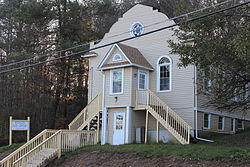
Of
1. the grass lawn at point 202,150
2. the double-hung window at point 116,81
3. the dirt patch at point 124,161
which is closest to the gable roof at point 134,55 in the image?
the double-hung window at point 116,81

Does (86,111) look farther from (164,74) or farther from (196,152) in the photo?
(196,152)

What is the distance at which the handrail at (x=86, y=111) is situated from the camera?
2192cm

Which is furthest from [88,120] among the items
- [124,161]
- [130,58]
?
[124,161]

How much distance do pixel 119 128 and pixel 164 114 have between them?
9.90 feet

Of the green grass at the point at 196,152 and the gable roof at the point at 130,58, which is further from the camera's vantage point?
the gable roof at the point at 130,58

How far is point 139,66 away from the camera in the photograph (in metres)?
20.8

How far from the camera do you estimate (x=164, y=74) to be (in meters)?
21.4

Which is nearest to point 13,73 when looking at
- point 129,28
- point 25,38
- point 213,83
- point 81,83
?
point 25,38

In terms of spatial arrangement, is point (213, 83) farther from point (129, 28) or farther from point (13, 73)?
point (13, 73)

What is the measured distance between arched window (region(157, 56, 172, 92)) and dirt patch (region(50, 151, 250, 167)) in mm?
6129

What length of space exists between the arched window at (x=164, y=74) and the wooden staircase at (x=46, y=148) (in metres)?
4.96

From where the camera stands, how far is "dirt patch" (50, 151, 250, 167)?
12.9 m

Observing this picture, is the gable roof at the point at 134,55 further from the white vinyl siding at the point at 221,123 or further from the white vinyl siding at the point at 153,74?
the white vinyl siding at the point at 221,123

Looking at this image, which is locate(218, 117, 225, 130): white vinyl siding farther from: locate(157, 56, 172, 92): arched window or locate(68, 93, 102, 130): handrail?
locate(68, 93, 102, 130): handrail
